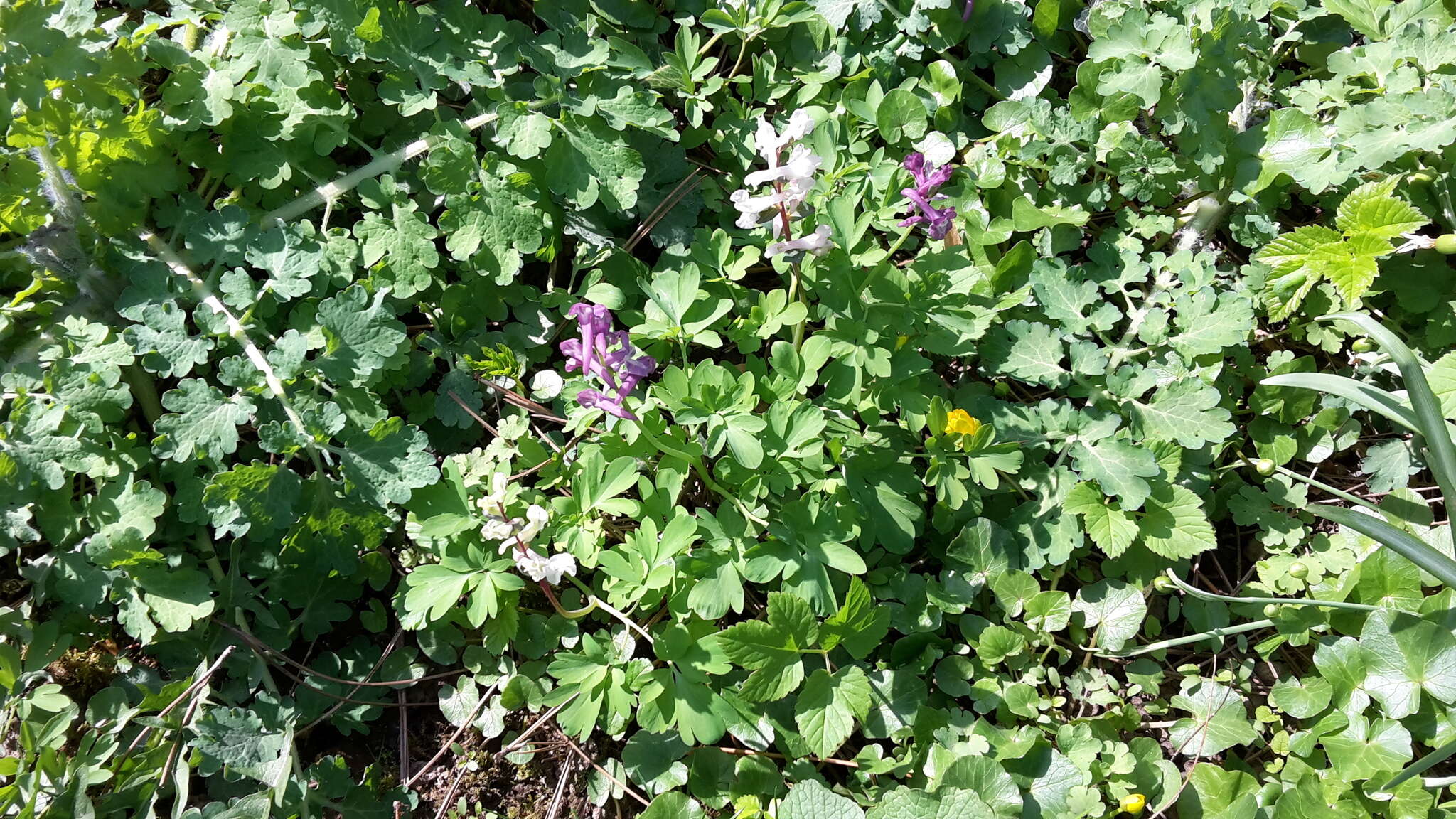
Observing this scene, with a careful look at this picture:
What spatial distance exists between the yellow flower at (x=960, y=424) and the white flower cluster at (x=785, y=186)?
0.57 m

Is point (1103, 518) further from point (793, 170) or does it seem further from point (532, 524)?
point (532, 524)

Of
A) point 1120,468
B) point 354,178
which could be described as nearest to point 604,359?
point 354,178

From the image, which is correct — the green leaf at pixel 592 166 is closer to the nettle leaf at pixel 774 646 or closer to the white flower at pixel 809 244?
the white flower at pixel 809 244

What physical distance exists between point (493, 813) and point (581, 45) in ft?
7.20

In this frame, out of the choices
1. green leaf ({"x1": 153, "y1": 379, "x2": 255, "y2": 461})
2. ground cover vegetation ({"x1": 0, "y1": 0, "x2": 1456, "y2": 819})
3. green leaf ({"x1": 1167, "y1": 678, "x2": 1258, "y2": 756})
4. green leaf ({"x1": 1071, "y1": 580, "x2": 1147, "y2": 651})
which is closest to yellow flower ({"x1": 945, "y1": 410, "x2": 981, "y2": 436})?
ground cover vegetation ({"x1": 0, "y1": 0, "x2": 1456, "y2": 819})

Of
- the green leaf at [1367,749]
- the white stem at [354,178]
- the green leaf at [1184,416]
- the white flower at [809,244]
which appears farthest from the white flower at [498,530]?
the green leaf at [1367,749]

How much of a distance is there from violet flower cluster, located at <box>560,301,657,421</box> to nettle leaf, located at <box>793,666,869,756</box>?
0.80m

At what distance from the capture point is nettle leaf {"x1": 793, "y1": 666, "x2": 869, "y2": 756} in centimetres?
220

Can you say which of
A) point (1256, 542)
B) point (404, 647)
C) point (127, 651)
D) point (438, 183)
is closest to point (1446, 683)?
point (1256, 542)

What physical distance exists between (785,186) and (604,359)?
24.1 inches

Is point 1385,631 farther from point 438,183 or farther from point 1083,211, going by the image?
point 438,183

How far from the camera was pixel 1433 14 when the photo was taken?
2.76 meters

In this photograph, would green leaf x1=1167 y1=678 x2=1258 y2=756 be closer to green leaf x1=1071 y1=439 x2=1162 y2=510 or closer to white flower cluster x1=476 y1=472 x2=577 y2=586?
green leaf x1=1071 y1=439 x2=1162 y2=510

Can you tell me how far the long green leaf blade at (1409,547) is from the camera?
6.81 ft
